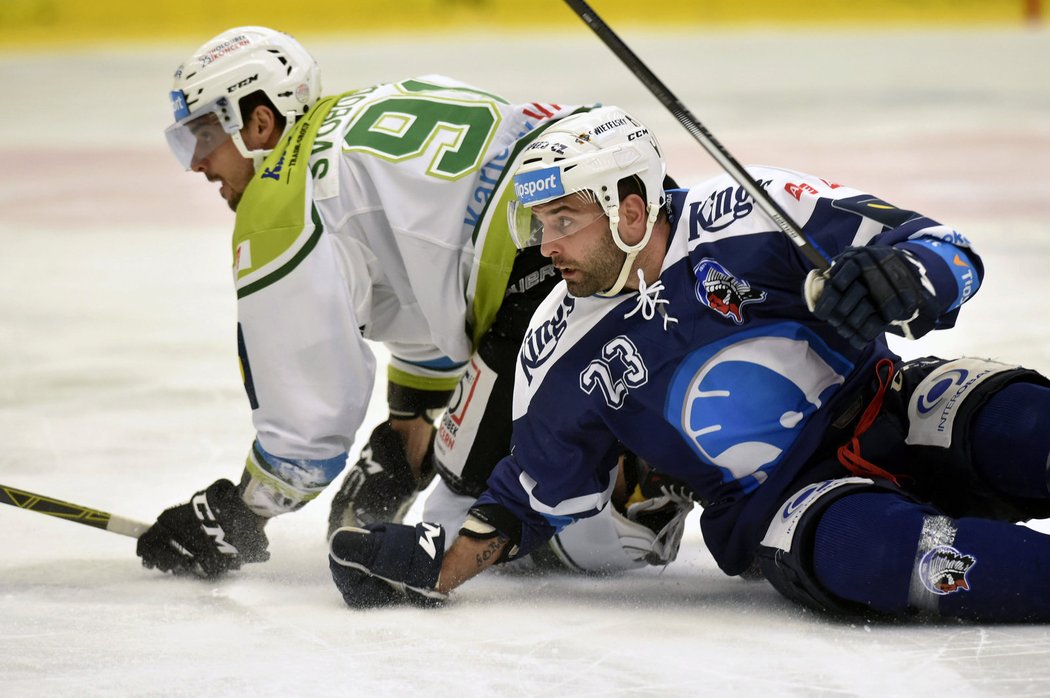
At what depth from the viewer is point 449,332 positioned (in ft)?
11.3

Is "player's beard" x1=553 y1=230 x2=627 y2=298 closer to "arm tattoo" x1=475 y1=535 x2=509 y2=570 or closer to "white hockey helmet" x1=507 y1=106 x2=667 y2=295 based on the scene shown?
"white hockey helmet" x1=507 y1=106 x2=667 y2=295

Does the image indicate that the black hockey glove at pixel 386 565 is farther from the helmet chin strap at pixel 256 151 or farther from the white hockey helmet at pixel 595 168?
the helmet chin strap at pixel 256 151

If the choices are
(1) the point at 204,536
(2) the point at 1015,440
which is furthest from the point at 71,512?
(2) the point at 1015,440

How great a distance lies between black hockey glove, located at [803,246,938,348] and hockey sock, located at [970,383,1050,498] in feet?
1.46

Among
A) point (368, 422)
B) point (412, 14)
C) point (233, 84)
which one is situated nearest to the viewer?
point (233, 84)

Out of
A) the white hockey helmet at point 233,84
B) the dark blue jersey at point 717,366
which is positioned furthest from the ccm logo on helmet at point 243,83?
the dark blue jersey at point 717,366

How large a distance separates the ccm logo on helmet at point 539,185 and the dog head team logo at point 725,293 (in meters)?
0.32

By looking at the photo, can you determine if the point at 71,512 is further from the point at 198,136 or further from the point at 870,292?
the point at 870,292

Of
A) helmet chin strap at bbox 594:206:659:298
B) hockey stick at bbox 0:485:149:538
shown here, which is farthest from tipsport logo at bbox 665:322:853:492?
hockey stick at bbox 0:485:149:538

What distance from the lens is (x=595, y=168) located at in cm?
278

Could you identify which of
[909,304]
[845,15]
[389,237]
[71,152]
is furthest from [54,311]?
[845,15]

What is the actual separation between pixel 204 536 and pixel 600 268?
3.56 ft

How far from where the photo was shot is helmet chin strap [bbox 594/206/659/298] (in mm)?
2805

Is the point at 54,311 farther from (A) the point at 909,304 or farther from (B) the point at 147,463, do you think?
(A) the point at 909,304
